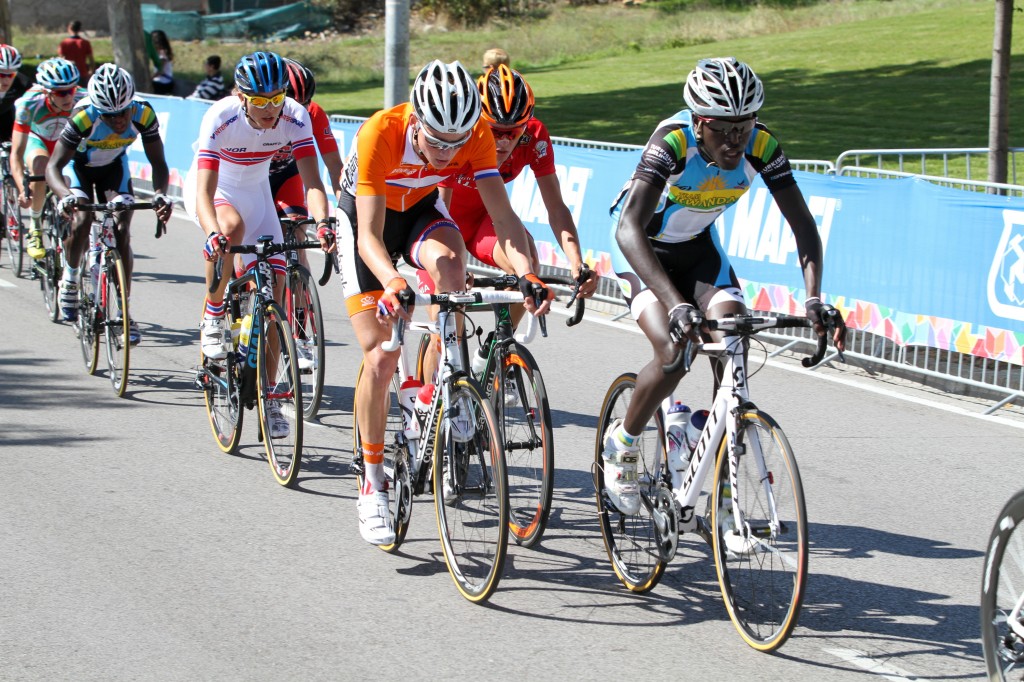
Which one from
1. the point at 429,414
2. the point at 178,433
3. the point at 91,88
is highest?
the point at 91,88

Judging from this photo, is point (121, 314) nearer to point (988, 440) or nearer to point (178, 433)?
point (178, 433)

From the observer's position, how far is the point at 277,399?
281 inches

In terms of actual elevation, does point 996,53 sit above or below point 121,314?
above

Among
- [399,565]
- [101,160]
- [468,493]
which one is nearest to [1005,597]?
[468,493]

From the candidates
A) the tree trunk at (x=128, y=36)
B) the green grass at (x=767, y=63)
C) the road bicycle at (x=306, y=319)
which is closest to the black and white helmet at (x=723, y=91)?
the road bicycle at (x=306, y=319)

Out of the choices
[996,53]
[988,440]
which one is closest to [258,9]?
[996,53]

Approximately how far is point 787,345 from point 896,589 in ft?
15.9

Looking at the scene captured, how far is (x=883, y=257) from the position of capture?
9547mm

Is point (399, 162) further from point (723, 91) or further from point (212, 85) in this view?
point (212, 85)

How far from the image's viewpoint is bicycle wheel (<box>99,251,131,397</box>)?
28.7 feet

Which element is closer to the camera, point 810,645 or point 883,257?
point 810,645

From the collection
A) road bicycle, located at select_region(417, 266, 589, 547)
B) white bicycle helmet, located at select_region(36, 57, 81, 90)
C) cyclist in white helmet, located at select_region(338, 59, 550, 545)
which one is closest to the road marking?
road bicycle, located at select_region(417, 266, 589, 547)

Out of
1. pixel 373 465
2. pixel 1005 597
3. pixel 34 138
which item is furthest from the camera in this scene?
pixel 34 138

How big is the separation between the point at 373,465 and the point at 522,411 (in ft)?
2.42
